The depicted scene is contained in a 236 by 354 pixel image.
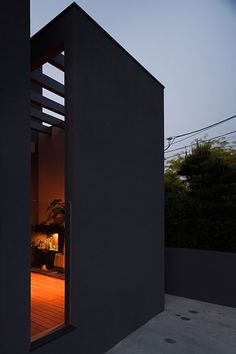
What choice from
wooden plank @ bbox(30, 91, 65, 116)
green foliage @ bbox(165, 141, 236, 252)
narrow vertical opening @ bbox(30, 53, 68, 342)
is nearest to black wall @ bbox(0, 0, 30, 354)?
narrow vertical opening @ bbox(30, 53, 68, 342)

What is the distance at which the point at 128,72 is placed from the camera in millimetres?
5031

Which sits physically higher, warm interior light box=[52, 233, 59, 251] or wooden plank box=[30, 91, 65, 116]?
wooden plank box=[30, 91, 65, 116]

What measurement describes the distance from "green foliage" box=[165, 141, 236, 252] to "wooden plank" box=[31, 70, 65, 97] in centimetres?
375

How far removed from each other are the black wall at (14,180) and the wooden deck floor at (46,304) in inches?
23.8

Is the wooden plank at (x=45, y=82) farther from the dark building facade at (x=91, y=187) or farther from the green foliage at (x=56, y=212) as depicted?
the green foliage at (x=56, y=212)

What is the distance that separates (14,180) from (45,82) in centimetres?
316

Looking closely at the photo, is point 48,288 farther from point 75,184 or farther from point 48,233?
point 75,184

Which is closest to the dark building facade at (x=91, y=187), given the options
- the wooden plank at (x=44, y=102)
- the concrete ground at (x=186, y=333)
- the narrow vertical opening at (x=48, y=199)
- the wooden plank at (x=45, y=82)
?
the concrete ground at (x=186, y=333)

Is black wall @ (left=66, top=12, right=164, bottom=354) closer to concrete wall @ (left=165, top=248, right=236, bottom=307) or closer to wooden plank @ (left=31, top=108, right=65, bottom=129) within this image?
concrete wall @ (left=165, top=248, right=236, bottom=307)

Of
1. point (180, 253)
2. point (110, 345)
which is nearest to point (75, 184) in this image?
point (110, 345)

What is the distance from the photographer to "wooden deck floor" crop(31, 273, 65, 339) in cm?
402

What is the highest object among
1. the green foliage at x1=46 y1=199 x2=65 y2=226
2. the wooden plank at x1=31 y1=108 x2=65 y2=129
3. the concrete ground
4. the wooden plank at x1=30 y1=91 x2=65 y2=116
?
the wooden plank at x1=30 y1=91 x2=65 y2=116

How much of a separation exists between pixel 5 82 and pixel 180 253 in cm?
562

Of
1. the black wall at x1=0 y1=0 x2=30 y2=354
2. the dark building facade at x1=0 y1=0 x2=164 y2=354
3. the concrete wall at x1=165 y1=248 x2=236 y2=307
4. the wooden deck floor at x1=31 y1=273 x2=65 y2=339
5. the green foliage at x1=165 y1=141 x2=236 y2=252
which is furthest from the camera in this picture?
the green foliage at x1=165 y1=141 x2=236 y2=252
